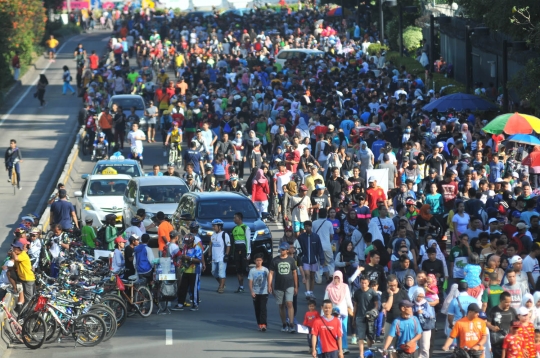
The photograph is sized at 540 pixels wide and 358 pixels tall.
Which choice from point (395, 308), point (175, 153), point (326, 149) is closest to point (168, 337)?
point (395, 308)

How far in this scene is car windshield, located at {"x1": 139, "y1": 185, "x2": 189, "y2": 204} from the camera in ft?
88.6

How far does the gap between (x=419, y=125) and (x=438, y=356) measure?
41.5ft

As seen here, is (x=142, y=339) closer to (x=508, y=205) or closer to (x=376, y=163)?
(x=508, y=205)

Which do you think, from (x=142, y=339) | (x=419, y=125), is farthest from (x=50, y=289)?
(x=419, y=125)

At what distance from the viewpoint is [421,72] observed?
4369cm

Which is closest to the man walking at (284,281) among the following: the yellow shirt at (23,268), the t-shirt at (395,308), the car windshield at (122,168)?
the t-shirt at (395,308)

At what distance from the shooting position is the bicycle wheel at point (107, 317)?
60.5 feet

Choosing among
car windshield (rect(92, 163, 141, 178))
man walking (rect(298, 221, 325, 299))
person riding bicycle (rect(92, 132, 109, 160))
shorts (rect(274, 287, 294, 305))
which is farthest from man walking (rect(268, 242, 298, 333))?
person riding bicycle (rect(92, 132, 109, 160))

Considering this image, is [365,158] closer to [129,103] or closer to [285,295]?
[285,295]

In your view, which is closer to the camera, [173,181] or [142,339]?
[142,339]

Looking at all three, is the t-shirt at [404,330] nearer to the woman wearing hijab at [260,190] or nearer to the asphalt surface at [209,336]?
the asphalt surface at [209,336]

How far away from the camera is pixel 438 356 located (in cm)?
1700

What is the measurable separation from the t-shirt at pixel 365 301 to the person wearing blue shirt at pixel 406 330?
1465mm

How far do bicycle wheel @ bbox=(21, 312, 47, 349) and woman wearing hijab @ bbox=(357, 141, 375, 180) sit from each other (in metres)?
10.7
